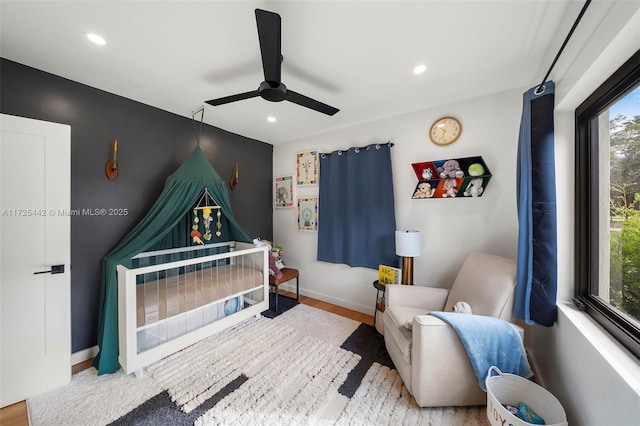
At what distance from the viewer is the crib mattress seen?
1.96 metres

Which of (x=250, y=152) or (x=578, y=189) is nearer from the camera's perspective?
(x=578, y=189)

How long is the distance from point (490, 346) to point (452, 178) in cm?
158

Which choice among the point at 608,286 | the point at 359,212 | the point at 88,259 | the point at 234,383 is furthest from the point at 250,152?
the point at 608,286

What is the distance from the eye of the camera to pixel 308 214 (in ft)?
11.6

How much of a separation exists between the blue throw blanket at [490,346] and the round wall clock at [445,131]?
1794mm

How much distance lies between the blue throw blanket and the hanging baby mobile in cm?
254

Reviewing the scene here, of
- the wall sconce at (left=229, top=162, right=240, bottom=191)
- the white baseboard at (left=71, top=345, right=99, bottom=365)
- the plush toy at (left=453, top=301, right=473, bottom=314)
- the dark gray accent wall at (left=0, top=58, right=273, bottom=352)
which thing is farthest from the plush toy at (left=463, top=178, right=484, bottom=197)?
the white baseboard at (left=71, top=345, right=99, bottom=365)

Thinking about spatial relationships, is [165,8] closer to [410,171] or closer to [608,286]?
[410,171]

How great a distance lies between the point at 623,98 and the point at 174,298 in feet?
10.8

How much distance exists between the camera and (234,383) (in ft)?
5.78

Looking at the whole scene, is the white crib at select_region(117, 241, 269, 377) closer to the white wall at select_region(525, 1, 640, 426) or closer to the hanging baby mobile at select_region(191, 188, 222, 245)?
the hanging baby mobile at select_region(191, 188, 222, 245)

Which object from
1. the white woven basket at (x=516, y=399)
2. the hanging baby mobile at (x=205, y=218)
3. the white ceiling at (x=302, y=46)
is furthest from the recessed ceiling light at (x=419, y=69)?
the hanging baby mobile at (x=205, y=218)

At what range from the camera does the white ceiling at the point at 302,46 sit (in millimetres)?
1306

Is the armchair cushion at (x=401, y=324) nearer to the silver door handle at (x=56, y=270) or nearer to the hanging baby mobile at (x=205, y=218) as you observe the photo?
the hanging baby mobile at (x=205, y=218)
